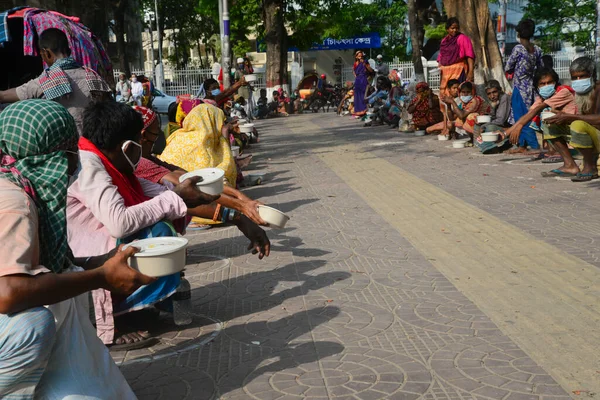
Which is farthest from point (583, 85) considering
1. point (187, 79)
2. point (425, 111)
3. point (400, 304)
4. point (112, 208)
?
point (187, 79)

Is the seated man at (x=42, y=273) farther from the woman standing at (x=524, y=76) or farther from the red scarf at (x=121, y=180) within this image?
the woman standing at (x=524, y=76)

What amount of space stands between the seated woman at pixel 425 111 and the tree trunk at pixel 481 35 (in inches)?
41.8

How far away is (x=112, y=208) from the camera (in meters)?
3.88

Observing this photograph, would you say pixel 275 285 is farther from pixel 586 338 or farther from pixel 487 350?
pixel 586 338

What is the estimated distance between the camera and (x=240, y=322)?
179 inches

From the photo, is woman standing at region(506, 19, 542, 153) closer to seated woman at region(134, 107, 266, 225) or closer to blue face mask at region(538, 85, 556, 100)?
blue face mask at region(538, 85, 556, 100)

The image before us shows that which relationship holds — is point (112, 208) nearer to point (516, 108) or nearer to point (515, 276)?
point (515, 276)

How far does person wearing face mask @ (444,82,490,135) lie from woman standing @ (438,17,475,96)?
164 cm

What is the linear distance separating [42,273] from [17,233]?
0.17 m

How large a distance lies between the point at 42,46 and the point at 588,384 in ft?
15.9

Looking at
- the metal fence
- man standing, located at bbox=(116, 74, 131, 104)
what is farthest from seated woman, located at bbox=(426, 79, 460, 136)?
the metal fence

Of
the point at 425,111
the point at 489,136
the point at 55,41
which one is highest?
the point at 55,41

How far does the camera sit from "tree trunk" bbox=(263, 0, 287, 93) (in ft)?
100

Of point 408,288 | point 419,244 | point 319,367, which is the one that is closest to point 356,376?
point 319,367
